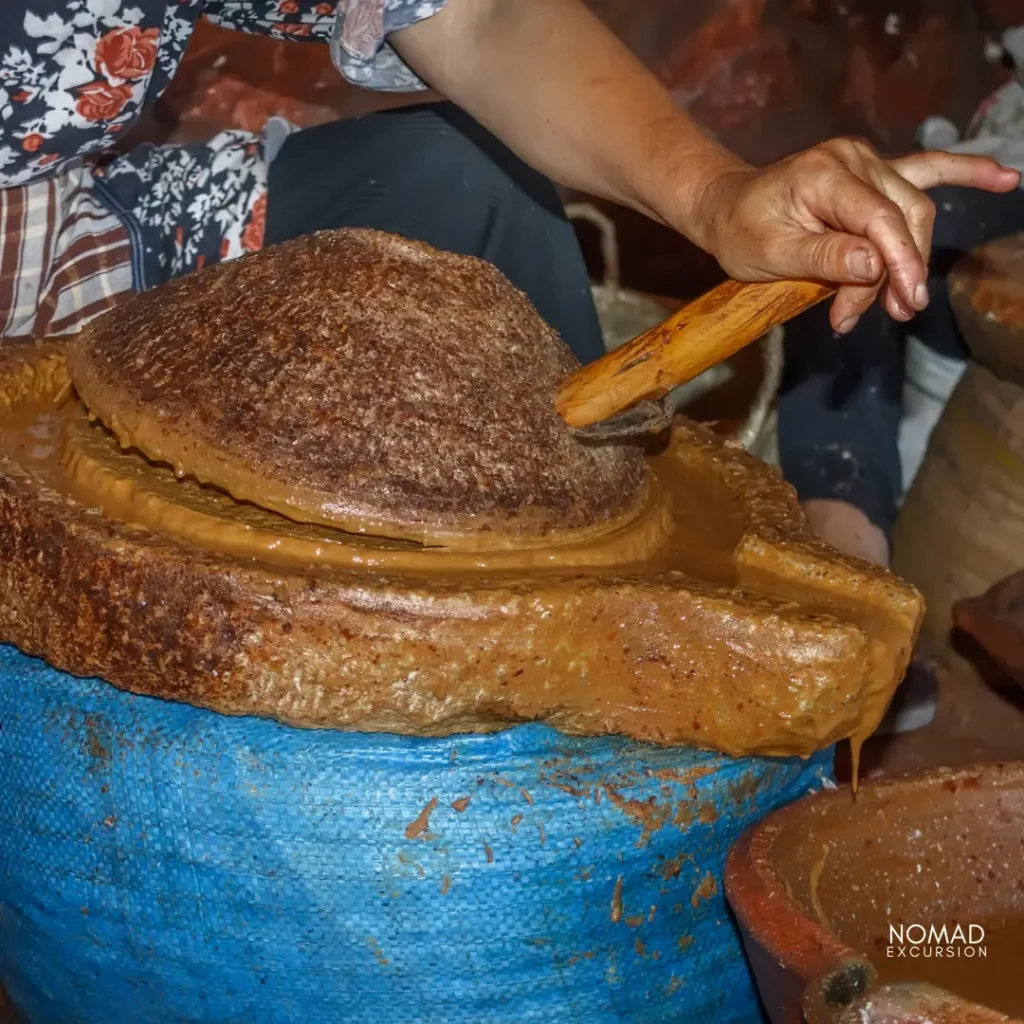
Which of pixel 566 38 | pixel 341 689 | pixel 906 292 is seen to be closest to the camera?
pixel 906 292

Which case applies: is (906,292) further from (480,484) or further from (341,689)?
(341,689)

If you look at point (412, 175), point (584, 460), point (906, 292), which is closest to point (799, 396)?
point (412, 175)

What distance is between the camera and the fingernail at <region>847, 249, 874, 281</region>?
1.10 metres

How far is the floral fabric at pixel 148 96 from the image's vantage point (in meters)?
1.69

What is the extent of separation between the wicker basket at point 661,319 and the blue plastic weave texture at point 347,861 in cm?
139

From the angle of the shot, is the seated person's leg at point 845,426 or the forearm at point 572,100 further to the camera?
the seated person's leg at point 845,426

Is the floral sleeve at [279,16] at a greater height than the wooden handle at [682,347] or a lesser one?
greater

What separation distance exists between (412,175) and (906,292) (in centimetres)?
89

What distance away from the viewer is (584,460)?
137 centimetres

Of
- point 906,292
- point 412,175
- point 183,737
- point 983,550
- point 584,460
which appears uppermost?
point 906,292

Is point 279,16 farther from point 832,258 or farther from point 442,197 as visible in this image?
point 832,258

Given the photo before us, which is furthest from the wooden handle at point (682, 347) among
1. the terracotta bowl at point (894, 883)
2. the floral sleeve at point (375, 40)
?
the floral sleeve at point (375, 40)

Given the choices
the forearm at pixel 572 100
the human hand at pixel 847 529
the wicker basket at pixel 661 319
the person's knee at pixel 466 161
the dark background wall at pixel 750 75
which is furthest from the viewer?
the dark background wall at pixel 750 75

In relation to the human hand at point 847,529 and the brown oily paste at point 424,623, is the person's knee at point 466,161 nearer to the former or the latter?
the brown oily paste at point 424,623
